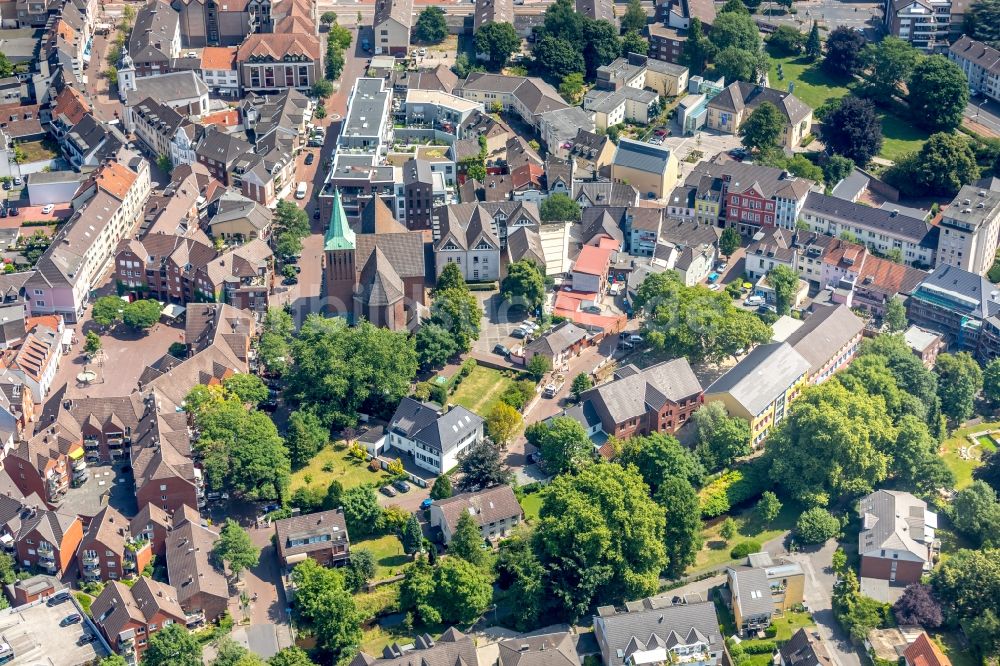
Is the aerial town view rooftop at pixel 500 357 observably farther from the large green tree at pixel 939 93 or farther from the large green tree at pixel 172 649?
the large green tree at pixel 939 93

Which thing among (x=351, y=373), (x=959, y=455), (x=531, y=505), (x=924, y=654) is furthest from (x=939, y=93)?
(x=924, y=654)

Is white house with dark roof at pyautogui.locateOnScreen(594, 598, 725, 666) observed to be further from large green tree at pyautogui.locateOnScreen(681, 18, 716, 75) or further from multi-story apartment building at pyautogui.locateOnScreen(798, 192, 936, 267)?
large green tree at pyautogui.locateOnScreen(681, 18, 716, 75)

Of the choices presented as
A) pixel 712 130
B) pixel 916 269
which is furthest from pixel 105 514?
pixel 712 130

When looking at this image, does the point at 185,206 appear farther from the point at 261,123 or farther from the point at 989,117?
the point at 989,117

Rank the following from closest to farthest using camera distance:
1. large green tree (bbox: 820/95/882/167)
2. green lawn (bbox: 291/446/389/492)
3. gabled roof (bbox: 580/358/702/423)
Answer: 1. green lawn (bbox: 291/446/389/492)
2. gabled roof (bbox: 580/358/702/423)
3. large green tree (bbox: 820/95/882/167)

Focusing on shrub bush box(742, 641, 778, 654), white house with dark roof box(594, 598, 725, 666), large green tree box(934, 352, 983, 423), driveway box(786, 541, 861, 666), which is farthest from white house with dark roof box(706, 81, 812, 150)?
white house with dark roof box(594, 598, 725, 666)
